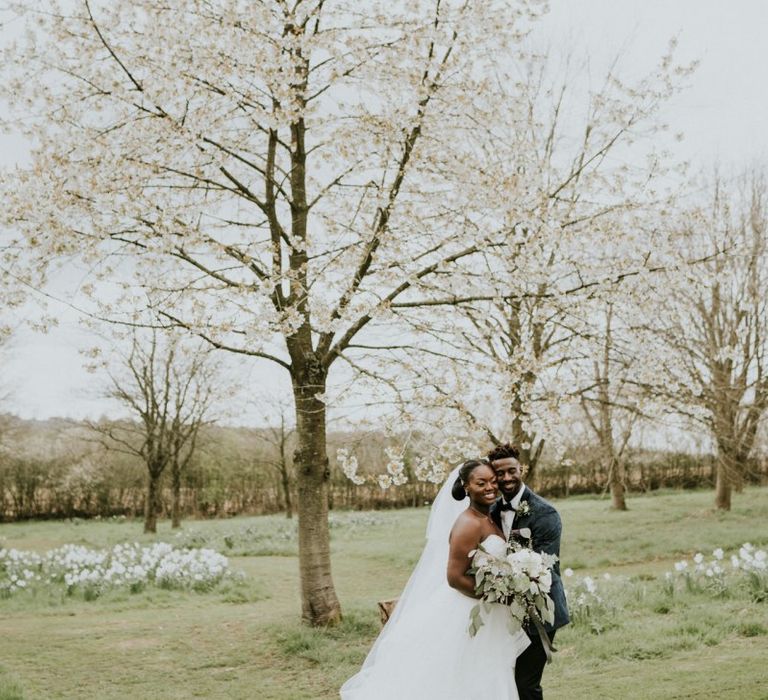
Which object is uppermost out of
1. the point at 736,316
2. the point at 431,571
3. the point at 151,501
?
the point at 736,316

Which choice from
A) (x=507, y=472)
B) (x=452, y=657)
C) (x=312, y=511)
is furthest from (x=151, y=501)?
(x=507, y=472)

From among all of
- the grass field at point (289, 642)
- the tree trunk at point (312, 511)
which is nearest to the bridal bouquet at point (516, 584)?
the grass field at point (289, 642)

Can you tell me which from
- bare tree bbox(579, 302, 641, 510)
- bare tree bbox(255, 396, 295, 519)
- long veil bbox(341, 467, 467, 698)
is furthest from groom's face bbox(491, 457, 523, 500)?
bare tree bbox(255, 396, 295, 519)

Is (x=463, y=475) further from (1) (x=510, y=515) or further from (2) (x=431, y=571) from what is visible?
(2) (x=431, y=571)

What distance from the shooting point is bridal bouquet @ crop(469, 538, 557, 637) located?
13.7 ft

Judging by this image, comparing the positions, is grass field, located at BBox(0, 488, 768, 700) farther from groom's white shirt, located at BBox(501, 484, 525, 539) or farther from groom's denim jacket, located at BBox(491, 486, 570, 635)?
groom's white shirt, located at BBox(501, 484, 525, 539)

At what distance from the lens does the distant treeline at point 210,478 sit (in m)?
30.1

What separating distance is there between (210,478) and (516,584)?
29389mm

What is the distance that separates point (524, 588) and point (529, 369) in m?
4.84

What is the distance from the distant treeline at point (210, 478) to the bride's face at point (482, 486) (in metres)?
22.8

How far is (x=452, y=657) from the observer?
14.7 ft

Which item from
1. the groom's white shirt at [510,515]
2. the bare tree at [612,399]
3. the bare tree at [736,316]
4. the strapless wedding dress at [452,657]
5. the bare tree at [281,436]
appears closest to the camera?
the strapless wedding dress at [452,657]

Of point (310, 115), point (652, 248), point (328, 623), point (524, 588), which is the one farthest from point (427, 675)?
point (310, 115)

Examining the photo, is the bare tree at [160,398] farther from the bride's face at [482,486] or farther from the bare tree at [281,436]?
the bride's face at [482,486]
